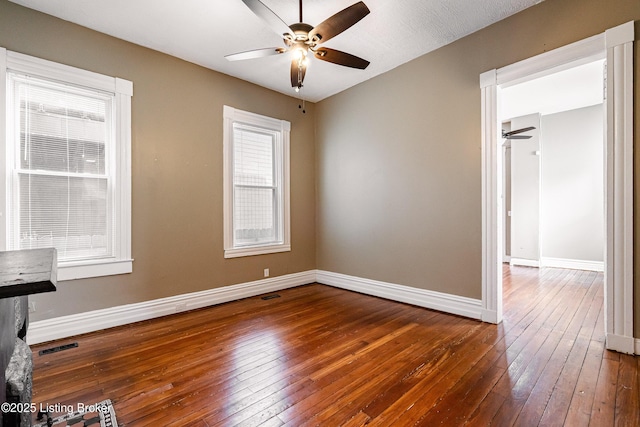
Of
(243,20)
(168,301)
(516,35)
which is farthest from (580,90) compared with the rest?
(168,301)

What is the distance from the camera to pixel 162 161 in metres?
3.41

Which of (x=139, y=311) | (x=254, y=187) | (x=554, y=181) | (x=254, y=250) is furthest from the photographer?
(x=554, y=181)

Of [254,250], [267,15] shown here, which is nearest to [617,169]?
[267,15]

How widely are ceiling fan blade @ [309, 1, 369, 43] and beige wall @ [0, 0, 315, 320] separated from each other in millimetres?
2008

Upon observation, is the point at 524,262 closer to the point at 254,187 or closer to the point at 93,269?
the point at 254,187

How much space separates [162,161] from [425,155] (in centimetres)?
314

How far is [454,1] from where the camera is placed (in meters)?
2.64

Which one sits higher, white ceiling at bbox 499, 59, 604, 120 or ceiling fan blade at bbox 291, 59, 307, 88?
white ceiling at bbox 499, 59, 604, 120

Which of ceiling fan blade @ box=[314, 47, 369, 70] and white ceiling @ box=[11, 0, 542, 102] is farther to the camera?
white ceiling @ box=[11, 0, 542, 102]

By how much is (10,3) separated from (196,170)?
208 cm

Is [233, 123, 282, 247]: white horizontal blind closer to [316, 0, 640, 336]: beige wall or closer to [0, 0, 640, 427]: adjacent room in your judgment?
[0, 0, 640, 427]: adjacent room

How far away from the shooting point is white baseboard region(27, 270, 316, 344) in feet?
8.92

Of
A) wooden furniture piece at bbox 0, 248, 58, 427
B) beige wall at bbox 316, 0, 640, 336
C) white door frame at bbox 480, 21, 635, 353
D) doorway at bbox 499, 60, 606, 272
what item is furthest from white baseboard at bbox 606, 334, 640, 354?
doorway at bbox 499, 60, 606, 272

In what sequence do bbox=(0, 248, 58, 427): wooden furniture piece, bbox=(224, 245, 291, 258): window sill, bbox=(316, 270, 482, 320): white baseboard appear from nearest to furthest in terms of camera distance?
1. bbox=(0, 248, 58, 427): wooden furniture piece
2. bbox=(316, 270, 482, 320): white baseboard
3. bbox=(224, 245, 291, 258): window sill
